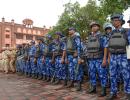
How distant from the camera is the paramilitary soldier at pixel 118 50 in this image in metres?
5.79

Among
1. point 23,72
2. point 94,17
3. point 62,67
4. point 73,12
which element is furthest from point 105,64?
point 73,12

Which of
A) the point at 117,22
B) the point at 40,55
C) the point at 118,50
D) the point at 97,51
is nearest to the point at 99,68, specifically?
the point at 97,51

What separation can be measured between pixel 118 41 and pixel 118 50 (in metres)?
0.18

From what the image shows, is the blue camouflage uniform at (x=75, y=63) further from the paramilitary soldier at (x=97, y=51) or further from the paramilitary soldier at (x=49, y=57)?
the paramilitary soldier at (x=49, y=57)

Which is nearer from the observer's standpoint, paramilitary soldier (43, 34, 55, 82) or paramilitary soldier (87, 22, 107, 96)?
paramilitary soldier (87, 22, 107, 96)

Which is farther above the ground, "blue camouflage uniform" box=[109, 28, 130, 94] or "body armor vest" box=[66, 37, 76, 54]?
"body armor vest" box=[66, 37, 76, 54]

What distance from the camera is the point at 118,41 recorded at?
5.96 metres

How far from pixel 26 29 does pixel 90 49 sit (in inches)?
1657

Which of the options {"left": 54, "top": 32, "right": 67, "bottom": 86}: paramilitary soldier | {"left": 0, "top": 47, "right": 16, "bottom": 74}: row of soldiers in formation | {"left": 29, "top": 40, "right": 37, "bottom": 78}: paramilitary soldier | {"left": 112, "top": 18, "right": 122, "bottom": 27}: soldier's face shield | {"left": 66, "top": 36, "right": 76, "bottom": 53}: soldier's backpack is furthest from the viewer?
{"left": 0, "top": 47, "right": 16, "bottom": 74}: row of soldiers in formation

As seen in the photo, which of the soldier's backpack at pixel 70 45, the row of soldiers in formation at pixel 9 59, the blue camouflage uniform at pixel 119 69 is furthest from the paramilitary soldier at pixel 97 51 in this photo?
the row of soldiers in formation at pixel 9 59

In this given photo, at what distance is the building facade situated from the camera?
45.0m

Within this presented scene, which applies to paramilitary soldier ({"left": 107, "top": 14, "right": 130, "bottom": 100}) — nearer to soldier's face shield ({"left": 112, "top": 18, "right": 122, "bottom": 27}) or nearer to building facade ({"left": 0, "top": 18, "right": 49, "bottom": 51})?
soldier's face shield ({"left": 112, "top": 18, "right": 122, "bottom": 27})

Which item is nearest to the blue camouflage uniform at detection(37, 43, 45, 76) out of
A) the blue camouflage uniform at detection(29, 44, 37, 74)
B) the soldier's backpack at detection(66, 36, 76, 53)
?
the blue camouflage uniform at detection(29, 44, 37, 74)

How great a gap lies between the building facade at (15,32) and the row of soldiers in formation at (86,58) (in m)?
32.0
